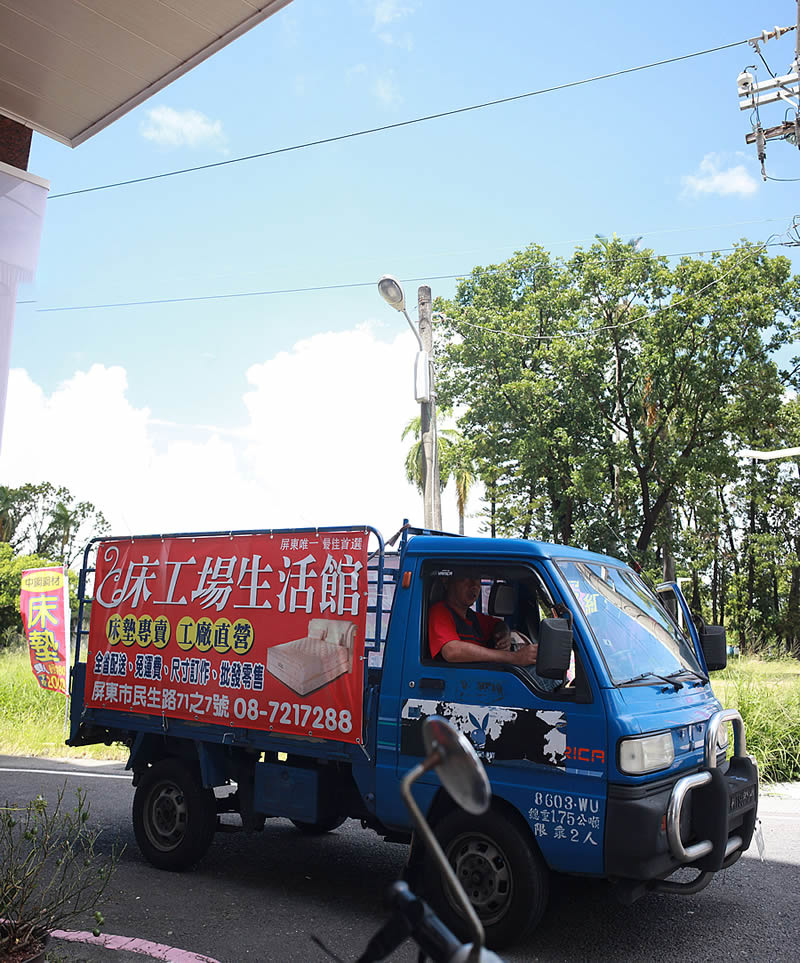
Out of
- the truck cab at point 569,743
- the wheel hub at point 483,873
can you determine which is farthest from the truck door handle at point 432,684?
the wheel hub at point 483,873

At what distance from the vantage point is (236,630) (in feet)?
20.3

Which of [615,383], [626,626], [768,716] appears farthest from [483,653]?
[615,383]

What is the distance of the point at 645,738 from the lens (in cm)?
455

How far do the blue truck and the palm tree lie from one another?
2336cm

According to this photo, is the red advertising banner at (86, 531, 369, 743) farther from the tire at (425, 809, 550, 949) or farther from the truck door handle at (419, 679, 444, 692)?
the tire at (425, 809, 550, 949)

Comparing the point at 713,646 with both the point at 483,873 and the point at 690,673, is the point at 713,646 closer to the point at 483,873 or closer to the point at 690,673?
the point at 690,673

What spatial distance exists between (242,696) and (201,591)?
0.89 m

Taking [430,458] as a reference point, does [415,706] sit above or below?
below

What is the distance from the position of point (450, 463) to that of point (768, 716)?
20290mm

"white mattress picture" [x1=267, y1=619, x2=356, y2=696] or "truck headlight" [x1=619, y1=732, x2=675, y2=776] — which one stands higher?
"white mattress picture" [x1=267, y1=619, x2=356, y2=696]

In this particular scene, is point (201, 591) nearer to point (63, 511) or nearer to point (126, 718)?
point (126, 718)

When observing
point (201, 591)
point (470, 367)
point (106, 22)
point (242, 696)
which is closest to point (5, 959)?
point (242, 696)

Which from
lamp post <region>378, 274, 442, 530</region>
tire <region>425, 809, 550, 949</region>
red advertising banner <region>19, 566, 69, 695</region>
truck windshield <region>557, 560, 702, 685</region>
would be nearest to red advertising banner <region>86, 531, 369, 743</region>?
tire <region>425, 809, 550, 949</region>

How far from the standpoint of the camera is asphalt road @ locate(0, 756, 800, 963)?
15.9 ft
